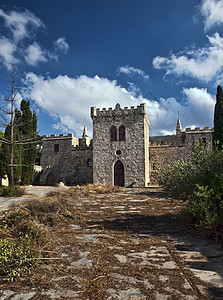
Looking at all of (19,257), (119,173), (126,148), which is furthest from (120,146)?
(19,257)

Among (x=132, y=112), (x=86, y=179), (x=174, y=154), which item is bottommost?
(x=86, y=179)

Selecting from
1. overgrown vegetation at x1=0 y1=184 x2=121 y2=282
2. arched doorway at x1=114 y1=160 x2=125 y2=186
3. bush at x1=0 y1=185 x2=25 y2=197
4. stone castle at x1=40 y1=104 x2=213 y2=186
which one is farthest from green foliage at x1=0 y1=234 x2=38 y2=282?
arched doorway at x1=114 y1=160 x2=125 y2=186

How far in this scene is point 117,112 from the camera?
914 inches

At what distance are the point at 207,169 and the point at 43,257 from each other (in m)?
4.18

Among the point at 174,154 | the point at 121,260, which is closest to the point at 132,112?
the point at 174,154

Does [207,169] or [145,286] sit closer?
[145,286]

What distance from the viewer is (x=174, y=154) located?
83.8ft

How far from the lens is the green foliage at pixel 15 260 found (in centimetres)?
272

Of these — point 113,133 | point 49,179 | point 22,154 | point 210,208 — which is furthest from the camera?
point 49,179

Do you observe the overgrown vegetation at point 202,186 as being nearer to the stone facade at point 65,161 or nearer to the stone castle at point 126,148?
the stone castle at point 126,148

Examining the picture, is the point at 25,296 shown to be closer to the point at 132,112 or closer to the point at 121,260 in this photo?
the point at 121,260

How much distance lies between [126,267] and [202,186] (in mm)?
2272

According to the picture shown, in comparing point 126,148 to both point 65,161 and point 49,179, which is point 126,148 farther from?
point 49,179

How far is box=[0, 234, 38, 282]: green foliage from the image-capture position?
272cm
